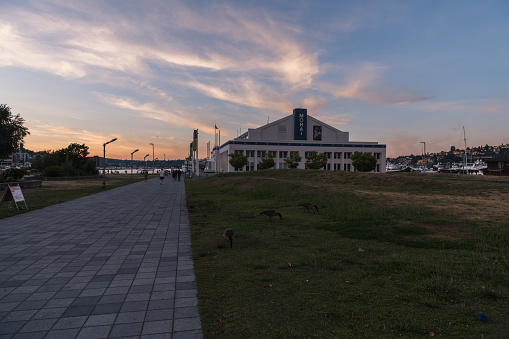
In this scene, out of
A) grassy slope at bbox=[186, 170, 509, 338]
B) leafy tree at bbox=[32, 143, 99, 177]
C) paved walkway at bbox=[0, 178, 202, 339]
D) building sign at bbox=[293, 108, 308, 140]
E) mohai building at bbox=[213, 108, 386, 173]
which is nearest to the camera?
grassy slope at bbox=[186, 170, 509, 338]

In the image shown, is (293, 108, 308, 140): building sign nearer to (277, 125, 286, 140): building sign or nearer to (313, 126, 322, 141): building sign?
(277, 125, 286, 140): building sign

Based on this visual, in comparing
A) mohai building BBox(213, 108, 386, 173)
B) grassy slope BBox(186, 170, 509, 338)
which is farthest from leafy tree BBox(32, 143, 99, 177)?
grassy slope BBox(186, 170, 509, 338)

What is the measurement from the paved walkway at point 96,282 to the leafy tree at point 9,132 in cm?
2989

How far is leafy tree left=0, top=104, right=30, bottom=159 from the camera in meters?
34.0

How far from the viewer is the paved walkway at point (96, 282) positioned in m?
4.11

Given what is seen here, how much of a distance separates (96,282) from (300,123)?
100993 millimetres

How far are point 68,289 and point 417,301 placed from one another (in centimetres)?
601

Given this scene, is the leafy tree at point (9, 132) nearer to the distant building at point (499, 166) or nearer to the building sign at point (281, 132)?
the building sign at point (281, 132)

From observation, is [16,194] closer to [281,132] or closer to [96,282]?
[96,282]

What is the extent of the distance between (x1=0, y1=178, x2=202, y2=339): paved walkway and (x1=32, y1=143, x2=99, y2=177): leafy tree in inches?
2226

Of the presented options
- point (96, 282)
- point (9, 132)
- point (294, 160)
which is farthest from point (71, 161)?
point (96, 282)

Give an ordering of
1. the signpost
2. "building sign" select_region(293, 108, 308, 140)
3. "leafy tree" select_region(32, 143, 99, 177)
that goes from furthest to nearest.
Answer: "building sign" select_region(293, 108, 308, 140) → "leafy tree" select_region(32, 143, 99, 177) → the signpost

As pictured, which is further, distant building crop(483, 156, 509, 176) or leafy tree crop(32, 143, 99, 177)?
distant building crop(483, 156, 509, 176)

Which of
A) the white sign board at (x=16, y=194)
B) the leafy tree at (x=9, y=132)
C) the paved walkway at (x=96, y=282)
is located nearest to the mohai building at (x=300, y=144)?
the leafy tree at (x=9, y=132)
